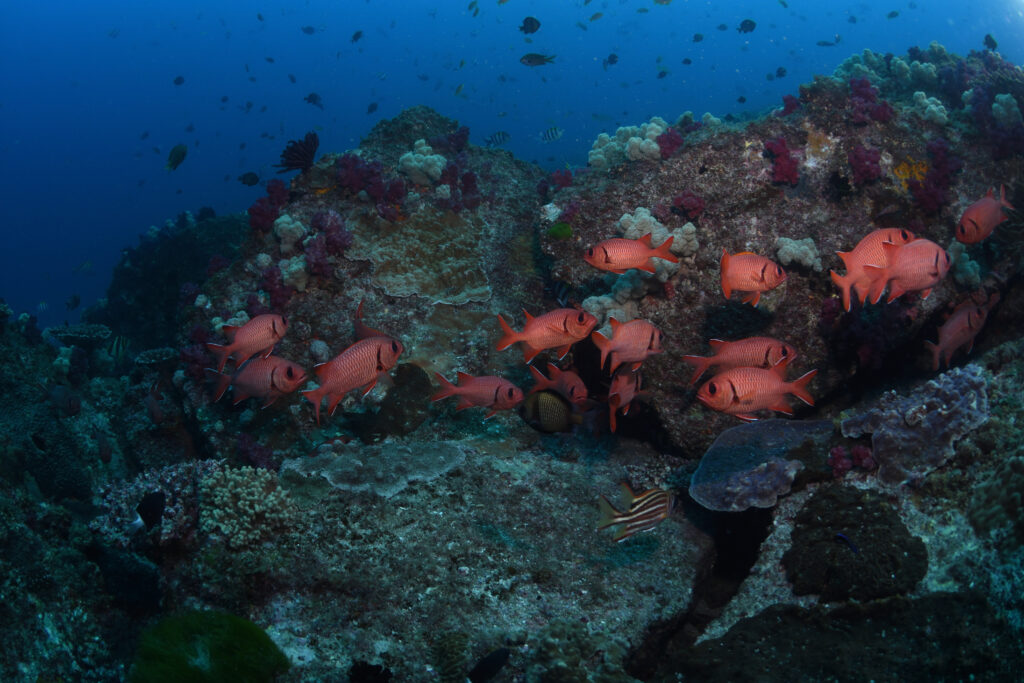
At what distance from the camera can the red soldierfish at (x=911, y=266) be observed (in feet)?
12.2

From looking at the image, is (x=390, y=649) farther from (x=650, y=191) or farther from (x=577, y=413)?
(x=650, y=191)

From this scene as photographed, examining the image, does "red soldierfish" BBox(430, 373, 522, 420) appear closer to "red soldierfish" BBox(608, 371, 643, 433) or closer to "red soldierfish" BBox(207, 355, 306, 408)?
"red soldierfish" BBox(608, 371, 643, 433)

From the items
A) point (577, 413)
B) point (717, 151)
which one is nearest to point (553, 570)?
point (577, 413)

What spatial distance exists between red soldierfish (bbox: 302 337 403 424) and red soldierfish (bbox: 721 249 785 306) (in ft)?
8.80

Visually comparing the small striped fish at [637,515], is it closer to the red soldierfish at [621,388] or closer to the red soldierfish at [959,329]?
the red soldierfish at [621,388]

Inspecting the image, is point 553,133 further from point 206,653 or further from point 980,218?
point 206,653

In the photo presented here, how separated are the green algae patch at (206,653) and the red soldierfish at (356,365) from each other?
150 centimetres

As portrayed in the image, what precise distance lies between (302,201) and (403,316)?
3115mm

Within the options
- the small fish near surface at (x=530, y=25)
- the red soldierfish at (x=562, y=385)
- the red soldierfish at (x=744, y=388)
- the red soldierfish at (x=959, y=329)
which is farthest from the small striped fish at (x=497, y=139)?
the red soldierfish at (x=744, y=388)

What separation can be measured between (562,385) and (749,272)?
1966 millimetres

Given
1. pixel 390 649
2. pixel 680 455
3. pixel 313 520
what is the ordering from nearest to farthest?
1. pixel 390 649
2. pixel 313 520
3. pixel 680 455

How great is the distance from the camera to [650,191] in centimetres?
A: 707

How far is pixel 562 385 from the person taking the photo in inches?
197

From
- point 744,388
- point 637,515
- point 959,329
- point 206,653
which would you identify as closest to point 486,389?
point 637,515
